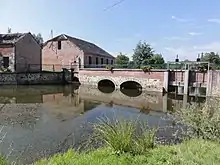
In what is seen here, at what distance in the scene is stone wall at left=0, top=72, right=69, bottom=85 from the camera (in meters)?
28.6

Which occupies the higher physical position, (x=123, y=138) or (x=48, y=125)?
(x=123, y=138)

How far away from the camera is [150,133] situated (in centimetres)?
577

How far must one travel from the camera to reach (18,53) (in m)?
31.8

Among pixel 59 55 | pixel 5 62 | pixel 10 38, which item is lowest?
pixel 5 62

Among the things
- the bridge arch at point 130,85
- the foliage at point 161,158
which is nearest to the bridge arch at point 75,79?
the bridge arch at point 130,85

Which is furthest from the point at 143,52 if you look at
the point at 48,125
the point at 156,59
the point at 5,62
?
the point at 48,125

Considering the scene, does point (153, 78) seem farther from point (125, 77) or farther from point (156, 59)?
point (156, 59)

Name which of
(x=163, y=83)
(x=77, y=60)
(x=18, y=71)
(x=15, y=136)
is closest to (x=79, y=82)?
(x=77, y=60)

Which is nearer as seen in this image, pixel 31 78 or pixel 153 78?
pixel 153 78

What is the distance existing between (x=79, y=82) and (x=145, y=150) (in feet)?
91.4

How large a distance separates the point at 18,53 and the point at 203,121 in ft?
Result: 95.6

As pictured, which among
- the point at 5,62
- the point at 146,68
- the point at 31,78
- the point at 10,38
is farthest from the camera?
the point at 10,38

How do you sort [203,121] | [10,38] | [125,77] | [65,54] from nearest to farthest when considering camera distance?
[203,121]
[125,77]
[10,38]
[65,54]

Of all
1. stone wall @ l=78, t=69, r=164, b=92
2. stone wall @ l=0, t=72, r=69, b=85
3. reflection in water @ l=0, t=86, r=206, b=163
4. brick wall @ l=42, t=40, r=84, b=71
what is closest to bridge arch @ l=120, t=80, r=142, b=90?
stone wall @ l=78, t=69, r=164, b=92
